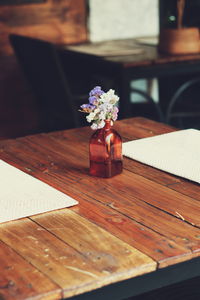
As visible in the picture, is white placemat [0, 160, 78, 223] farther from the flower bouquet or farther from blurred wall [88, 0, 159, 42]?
blurred wall [88, 0, 159, 42]

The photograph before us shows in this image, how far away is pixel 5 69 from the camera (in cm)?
405

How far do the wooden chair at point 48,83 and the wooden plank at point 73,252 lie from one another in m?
1.87

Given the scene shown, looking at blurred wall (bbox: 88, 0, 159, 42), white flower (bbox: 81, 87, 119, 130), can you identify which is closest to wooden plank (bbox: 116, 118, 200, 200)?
white flower (bbox: 81, 87, 119, 130)

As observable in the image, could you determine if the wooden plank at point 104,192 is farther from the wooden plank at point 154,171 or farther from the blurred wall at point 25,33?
the blurred wall at point 25,33

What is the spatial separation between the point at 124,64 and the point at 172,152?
1.58 meters

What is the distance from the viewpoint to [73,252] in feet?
3.75

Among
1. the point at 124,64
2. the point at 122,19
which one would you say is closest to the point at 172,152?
the point at 124,64

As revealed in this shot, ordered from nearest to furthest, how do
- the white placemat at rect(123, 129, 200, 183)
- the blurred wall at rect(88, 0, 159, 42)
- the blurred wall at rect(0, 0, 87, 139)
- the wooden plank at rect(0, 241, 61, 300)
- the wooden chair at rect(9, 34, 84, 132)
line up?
1. the wooden plank at rect(0, 241, 61, 300)
2. the white placemat at rect(123, 129, 200, 183)
3. the wooden chair at rect(9, 34, 84, 132)
4. the blurred wall at rect(0, 0, 87, 139)
5. the blurred wall at rect(88, 0, 159, 42)

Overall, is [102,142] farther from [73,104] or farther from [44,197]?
[73,104]

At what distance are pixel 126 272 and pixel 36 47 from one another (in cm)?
229

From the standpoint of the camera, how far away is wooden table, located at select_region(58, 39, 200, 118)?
330 cm

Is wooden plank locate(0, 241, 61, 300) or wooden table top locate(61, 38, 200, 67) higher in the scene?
wooden plank locate(0, 241, 61, 300)

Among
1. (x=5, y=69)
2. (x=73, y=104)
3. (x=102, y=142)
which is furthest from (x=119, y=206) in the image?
(x=5, y=69)

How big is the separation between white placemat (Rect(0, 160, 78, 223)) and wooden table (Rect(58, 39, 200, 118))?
1810mm
